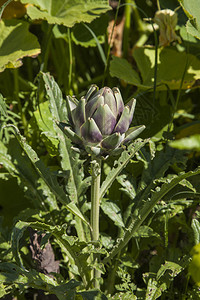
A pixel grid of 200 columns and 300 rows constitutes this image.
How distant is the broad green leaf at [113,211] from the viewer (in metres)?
1.02

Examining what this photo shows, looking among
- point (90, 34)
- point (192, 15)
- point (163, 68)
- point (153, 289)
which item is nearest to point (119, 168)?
point (153, 289)

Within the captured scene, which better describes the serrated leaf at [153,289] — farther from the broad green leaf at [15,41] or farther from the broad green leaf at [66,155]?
the broad green leaf at [15,41]

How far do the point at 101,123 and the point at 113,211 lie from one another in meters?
0.35

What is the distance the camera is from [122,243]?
0.91 metres

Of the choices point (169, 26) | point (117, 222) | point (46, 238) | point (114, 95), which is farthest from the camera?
point (169, 26)

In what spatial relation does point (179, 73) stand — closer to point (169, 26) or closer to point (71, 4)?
point (169, 26)

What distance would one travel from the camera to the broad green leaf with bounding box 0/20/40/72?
1261mm

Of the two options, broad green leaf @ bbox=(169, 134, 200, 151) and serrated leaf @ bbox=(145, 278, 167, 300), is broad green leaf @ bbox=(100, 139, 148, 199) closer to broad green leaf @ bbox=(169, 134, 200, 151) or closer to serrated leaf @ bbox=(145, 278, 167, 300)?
serrated leaf @ bbox=(145, 278, 167, 300)

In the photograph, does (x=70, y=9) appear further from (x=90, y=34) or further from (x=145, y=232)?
(x=145, y=232)

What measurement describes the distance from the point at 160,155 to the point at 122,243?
293 millimetres

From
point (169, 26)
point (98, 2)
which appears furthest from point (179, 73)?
point (98, 2)

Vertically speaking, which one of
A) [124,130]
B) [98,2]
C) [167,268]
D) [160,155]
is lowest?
[167,268]

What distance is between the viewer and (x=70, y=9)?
4.49 feet

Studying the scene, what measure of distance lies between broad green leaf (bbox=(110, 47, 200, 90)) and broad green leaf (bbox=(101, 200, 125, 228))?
404mm
